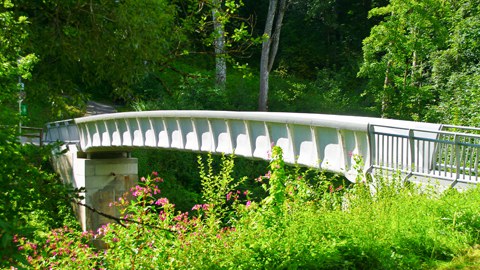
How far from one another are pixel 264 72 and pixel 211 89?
4.83 meters

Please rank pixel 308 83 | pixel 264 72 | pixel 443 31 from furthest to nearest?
pixel 308 83, pixel 264 72, pixel 443 31

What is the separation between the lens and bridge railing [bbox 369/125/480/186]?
41.8 feet

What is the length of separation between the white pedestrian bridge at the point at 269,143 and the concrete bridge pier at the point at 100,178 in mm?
40

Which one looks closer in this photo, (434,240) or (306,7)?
(434,240)

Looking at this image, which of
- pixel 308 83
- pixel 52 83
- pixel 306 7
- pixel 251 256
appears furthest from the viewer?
pixel 306 7

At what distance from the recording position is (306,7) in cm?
5306

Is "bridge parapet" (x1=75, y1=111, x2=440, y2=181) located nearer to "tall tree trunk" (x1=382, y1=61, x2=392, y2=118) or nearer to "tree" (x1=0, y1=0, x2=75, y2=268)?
"tree" (x1=0, y1=0, x2=75, y2=268)

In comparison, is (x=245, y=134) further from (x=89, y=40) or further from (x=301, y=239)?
(x=301, y=239)

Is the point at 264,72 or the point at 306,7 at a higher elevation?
the point at 306,7

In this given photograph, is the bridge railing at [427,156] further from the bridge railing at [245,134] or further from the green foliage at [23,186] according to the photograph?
the green foliage at [23,186]

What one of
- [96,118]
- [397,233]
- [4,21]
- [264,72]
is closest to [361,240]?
[397,233]

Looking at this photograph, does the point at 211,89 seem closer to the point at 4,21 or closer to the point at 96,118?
the point at 96,118

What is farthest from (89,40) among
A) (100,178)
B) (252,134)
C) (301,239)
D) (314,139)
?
(100,178)

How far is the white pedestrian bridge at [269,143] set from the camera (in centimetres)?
1345
